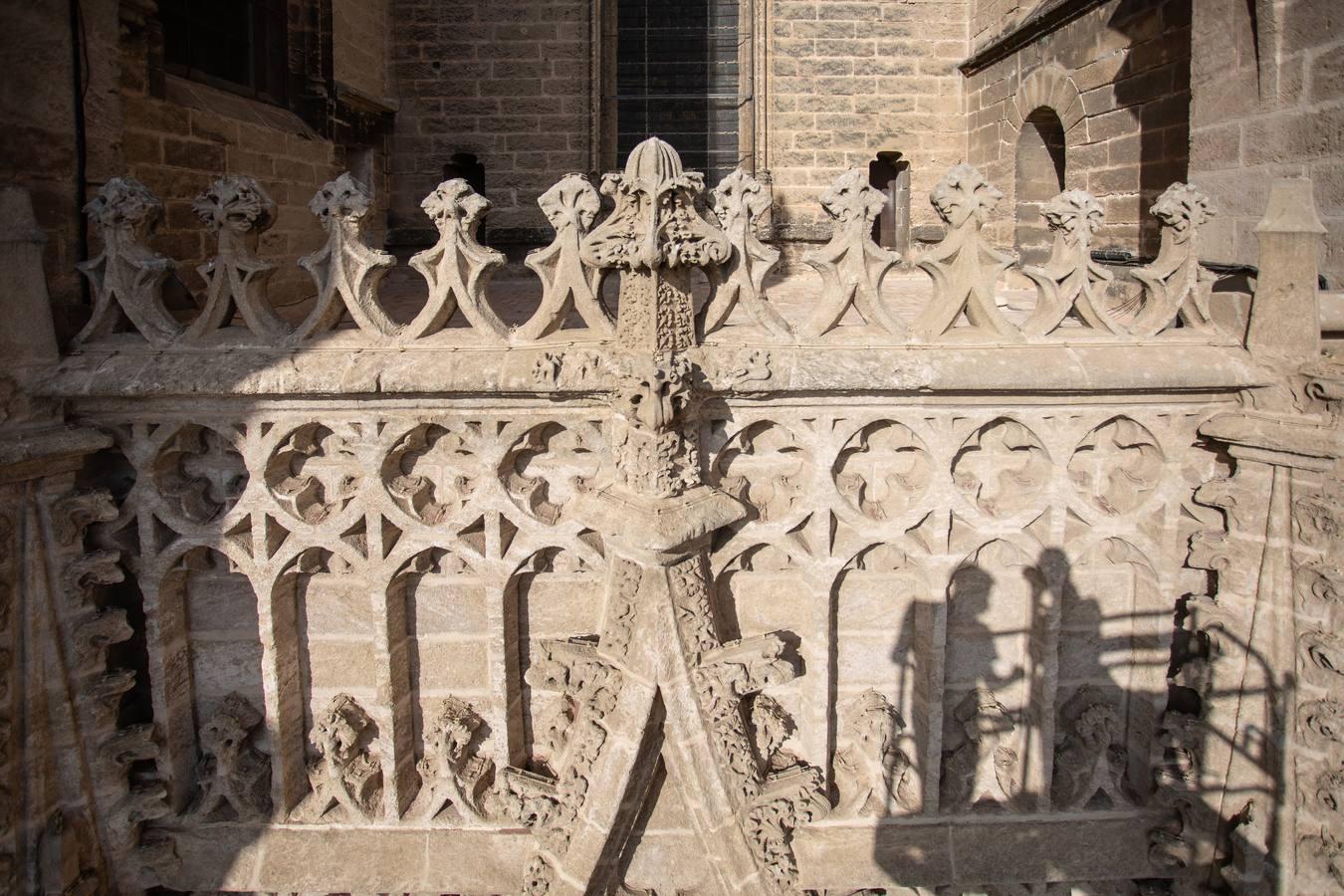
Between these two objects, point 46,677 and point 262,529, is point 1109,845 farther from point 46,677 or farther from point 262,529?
point 46,677

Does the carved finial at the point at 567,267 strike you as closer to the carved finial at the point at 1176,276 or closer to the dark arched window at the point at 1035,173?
the carved finial at the point at 1176,276

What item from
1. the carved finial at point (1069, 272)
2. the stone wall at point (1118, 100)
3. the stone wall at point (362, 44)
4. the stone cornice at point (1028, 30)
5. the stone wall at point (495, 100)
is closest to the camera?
the carved finial at point (1069, 272)

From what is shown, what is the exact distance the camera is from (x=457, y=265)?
3.38 meters

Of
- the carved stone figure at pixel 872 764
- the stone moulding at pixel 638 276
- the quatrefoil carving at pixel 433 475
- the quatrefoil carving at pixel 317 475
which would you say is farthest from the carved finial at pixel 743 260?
the carved stone figure at pixel 872 764

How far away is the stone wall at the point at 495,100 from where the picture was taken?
1002 centimetres

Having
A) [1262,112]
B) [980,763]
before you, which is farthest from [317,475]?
[1262,112]

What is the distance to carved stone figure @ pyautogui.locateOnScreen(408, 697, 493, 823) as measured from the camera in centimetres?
380

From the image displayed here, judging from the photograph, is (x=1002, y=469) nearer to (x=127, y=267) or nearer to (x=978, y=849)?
(x=978, y=849)

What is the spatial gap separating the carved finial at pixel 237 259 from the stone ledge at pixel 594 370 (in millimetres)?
118

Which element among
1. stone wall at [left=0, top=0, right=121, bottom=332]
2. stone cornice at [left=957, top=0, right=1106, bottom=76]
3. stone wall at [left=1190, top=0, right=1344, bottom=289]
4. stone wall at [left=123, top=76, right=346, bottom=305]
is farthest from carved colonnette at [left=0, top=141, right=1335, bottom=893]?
stone cornice at [left=957, top=0, right=1106, bottom=76]

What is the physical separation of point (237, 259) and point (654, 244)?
1625mm

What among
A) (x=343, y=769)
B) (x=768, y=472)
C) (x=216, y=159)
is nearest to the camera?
(x=768, y=472)

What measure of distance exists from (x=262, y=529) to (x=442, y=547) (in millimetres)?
702

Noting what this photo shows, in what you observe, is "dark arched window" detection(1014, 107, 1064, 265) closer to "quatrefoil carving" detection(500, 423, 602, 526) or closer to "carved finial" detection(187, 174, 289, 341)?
"quatrefoil carving" detection(500, 423, 602, 526)
